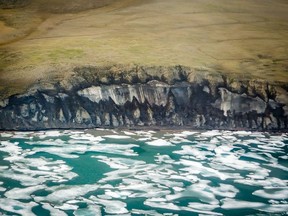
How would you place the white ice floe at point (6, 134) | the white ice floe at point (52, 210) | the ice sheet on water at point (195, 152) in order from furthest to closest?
1. the white ice floe at point (6, 134)
2. the ice sheet on water at point (195, 152)
3. the white ice floe at point (52, 210)

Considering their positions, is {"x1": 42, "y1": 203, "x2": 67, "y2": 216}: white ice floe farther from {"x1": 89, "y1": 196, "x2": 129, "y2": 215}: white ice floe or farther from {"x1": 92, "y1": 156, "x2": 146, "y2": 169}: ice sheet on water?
{"x1": 92, "y1": 156, "x2": 146, "y2": 169}: ice sheet on water

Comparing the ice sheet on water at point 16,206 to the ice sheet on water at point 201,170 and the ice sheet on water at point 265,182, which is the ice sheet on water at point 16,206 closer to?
the ice sheet on water at point 201,170

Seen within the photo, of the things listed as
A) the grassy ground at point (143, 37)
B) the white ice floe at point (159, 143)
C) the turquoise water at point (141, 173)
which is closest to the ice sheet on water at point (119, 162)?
the turquoise water at point (141, 173)

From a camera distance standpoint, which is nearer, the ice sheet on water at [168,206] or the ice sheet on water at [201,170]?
the ice sheet on water at [168,206]

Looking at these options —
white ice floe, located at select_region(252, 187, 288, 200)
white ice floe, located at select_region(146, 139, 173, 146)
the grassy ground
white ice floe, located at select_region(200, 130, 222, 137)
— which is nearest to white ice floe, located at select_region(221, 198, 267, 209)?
white ice floe, located at select_region(252, 187, 288, 200)

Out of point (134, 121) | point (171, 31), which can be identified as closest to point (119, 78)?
point (134, 121)

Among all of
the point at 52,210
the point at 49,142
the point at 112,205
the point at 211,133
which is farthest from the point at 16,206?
the point at 211,133
